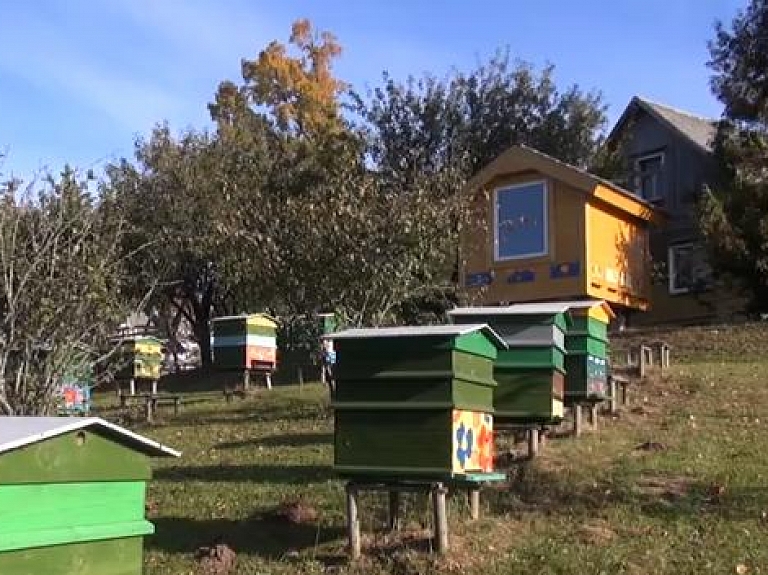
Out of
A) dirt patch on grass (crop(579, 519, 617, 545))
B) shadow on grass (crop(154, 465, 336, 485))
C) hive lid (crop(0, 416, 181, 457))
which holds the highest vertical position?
hive lid (crop(0, 416, 181, 457))

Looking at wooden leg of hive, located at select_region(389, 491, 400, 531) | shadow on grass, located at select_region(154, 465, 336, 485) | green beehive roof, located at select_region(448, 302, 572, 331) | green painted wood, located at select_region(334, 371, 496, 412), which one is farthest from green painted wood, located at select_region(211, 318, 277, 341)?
green painted wood, located at select_region(334, 371, 496, 412)

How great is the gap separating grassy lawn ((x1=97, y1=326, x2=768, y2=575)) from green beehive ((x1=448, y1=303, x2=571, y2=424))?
2.17ft

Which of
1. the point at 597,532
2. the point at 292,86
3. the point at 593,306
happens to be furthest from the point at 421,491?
the point at 292,86

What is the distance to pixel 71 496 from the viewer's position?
5527 millimetres

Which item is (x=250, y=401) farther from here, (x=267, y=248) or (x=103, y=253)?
(x=103, y=253)

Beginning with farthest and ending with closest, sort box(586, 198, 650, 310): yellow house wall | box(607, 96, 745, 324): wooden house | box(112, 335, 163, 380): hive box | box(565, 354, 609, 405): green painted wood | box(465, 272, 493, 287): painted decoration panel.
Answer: box(607, 96, 745, 324): wooden house < box(465, 272, 493, 287): painted decoration panel < box(112, 335, 163, 380): hive box < box(586, 198, 650, 310): yellow house wall < box(565, 354, 609, 405): green painted wood

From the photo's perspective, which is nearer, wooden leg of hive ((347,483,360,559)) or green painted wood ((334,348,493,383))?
green painted wood ((334,348,493,383))

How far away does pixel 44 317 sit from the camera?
37.8 feet

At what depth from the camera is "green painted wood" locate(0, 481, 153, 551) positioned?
526cm

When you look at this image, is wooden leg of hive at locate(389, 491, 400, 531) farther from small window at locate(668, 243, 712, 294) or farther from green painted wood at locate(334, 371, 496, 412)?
small window at locate(668, 243, 712, 294)

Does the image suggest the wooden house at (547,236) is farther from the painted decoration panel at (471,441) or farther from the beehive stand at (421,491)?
the beehive stand at (421,491)

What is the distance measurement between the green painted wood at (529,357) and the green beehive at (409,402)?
6.55ft

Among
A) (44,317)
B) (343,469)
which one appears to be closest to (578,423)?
(343,469)

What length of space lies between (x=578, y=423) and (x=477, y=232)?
1465 cm
